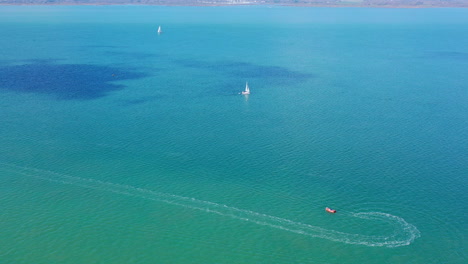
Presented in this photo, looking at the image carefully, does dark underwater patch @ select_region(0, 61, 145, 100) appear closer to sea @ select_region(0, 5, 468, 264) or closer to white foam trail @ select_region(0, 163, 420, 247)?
sea @ select_region(0, 5, 468, 264)

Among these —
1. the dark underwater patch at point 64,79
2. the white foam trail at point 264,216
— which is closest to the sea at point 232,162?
the white foam trail at point 264,216

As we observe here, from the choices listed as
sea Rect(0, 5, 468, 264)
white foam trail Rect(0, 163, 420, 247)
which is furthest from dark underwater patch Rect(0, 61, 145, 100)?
white foam trail Rect(0, 163, 420, 247)

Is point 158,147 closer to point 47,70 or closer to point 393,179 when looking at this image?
point 393,179

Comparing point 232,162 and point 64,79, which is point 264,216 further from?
point 64,79

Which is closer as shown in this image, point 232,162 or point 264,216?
point 264,216

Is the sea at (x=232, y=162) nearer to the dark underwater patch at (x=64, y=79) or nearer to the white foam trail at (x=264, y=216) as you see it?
the white foam trail at (x=264, y=216)

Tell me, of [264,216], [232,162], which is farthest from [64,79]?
[264,216]
